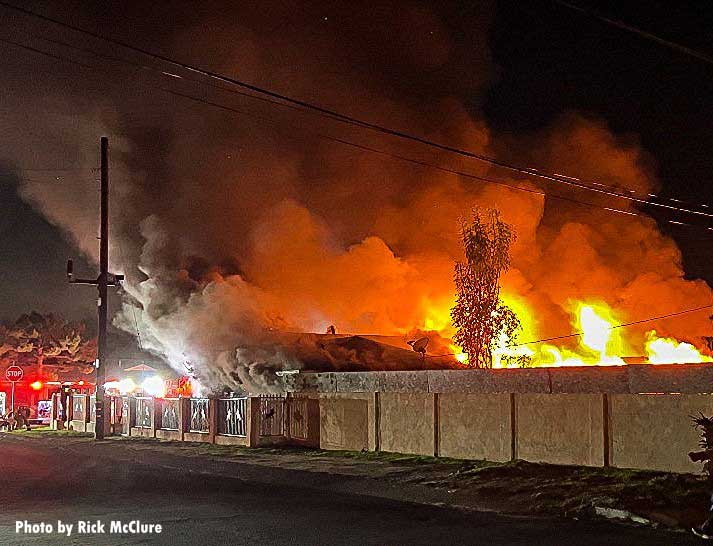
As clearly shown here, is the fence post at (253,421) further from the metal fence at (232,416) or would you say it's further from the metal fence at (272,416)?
the metal fence at (232,416)

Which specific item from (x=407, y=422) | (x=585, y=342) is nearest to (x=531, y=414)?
(x=407, y=422)

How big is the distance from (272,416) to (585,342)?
1709 cm

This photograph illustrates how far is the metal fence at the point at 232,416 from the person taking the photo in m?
25.3

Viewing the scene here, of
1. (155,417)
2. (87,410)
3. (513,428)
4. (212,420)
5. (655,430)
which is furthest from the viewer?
(87,410)

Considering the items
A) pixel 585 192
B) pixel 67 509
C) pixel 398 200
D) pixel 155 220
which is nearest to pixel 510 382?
pixel 67 509

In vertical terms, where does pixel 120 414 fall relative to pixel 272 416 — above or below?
below

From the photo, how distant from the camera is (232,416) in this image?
25.8m

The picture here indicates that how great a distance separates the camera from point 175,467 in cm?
2012

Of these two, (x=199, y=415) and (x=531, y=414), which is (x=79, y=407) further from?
(x=531, y=414)

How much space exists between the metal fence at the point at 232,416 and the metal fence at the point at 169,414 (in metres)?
2.72

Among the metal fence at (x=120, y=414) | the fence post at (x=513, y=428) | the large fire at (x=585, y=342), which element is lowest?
the metal fence at (x=120, y=414)

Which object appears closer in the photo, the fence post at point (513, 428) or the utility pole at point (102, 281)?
the fence post at point (513, 428)

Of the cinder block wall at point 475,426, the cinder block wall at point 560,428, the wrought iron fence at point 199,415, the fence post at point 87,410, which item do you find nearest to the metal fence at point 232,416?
the wrought iron fence at point 199,415

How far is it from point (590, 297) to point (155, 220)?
18.8m
